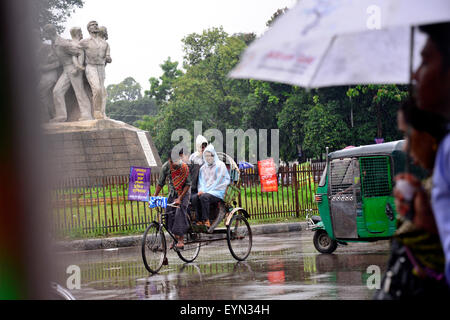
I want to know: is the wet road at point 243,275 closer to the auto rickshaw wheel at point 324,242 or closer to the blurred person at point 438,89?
the auto rickshaw wheel at point 324,242

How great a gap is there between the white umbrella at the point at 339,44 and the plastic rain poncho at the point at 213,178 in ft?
24.5

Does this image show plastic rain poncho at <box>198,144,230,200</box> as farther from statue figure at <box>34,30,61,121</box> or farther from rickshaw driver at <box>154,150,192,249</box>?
statue figure at <box>34,30,61,121</box>

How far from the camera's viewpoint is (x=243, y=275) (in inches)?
377

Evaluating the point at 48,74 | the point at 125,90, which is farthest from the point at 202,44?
the point at 125,90

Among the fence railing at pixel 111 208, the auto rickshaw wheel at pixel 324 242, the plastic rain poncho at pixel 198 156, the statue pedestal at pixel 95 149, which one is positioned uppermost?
the statue pedestal at pixel 95 149

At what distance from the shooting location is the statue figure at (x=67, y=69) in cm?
2636

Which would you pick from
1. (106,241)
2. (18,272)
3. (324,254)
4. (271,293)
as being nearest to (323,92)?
(106,241)

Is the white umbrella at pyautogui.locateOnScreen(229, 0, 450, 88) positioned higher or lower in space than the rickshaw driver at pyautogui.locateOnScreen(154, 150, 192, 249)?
higher

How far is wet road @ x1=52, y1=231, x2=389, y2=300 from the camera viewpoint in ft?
26.2

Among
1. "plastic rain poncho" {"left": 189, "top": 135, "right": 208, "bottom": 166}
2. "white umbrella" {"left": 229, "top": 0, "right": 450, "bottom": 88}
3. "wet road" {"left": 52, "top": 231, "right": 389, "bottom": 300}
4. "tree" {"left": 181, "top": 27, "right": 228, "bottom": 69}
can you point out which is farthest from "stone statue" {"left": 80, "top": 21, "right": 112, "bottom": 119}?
"tree" {"left": 181, "top": 27, "right": 228, "bottom": 69}

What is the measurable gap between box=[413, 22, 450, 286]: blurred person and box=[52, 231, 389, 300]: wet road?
15.9 feet

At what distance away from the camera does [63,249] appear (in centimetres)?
1574

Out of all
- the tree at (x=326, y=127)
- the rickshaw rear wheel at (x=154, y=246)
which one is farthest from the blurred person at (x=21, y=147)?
the tree at (x=326, y=127)
